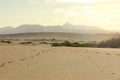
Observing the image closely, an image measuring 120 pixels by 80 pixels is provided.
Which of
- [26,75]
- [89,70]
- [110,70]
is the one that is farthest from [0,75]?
[110,70]

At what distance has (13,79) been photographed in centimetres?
784

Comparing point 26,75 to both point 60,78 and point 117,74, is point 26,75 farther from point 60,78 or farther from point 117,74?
point 117,74

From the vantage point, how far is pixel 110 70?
372 inches

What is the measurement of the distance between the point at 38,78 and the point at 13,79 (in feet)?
2.03

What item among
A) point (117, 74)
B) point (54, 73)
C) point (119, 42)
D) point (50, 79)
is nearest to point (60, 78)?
point (50, 79)

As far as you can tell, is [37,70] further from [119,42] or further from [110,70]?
[119,42]

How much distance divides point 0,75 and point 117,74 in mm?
3126

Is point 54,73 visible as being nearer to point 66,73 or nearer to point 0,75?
point 66,73

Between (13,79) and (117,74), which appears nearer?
(13,79)

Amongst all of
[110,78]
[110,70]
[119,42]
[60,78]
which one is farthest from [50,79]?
[119,42]

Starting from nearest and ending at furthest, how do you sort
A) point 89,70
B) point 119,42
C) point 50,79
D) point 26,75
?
point 50,79 → point 26,75 → point 89,70 → point 119,42

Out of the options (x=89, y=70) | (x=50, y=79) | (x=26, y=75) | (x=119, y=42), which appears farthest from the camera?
(x=119, y=42)

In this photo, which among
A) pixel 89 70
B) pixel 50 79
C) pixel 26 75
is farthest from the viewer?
pixel 89 70

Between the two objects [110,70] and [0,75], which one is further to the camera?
[110,70]
